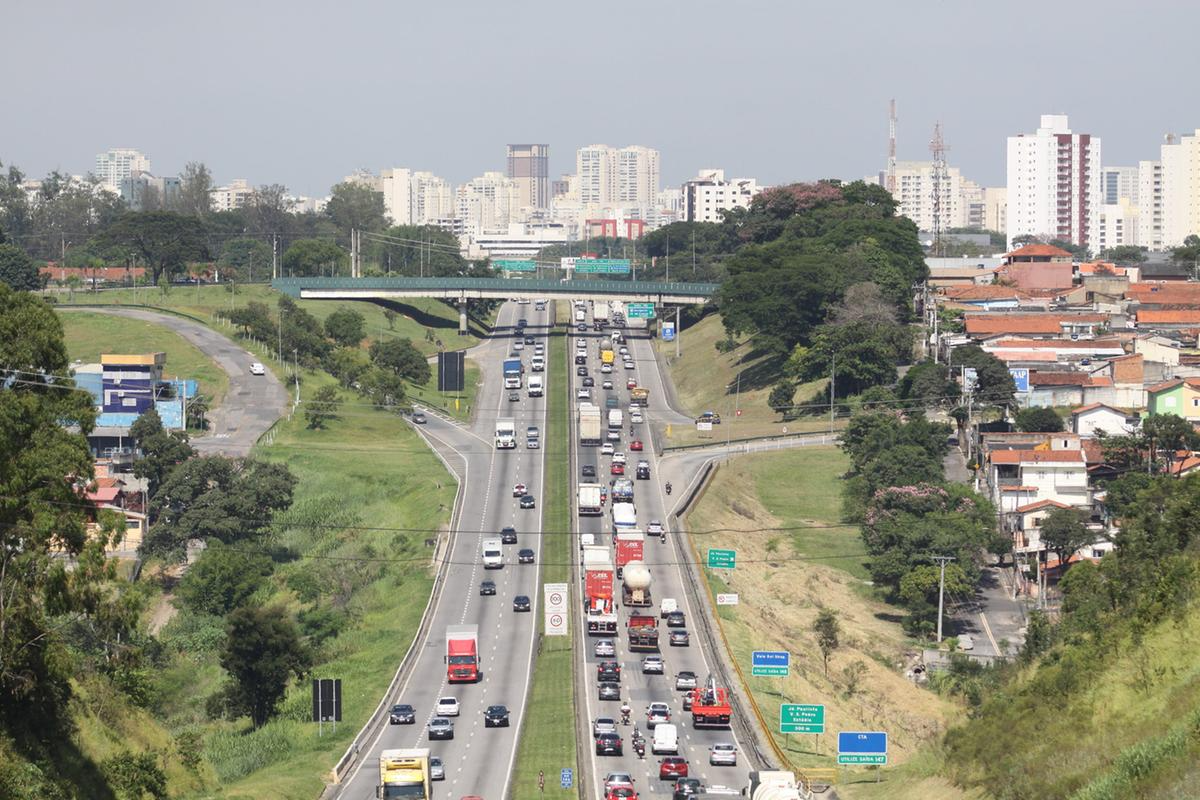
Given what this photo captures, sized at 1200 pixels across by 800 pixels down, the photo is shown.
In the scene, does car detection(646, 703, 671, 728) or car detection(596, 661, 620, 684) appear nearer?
car detection(646, 703, 671, 728)

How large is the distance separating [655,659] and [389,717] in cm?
1496

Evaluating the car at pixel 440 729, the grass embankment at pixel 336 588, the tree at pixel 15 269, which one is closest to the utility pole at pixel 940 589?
the grass embankment at pixel 336 588

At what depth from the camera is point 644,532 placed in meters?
112

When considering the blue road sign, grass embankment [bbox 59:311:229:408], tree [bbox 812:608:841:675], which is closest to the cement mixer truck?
tree [bbox 812:608:841:675]

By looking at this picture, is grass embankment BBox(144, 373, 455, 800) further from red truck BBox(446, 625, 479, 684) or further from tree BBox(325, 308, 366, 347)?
tree BBox(325, 308, 366, 347)

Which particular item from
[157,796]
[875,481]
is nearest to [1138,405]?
[875,481]

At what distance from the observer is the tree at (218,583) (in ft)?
337

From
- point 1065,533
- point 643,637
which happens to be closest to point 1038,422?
point 1065,533

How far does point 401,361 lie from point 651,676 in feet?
294

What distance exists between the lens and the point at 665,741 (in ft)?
224

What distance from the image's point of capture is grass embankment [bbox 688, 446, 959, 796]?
272 feet

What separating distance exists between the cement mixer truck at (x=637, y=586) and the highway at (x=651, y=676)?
65cm

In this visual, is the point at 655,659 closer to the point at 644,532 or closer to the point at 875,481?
the point at 644,532

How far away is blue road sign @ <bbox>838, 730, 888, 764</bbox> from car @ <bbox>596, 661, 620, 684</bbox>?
73.9 ft
